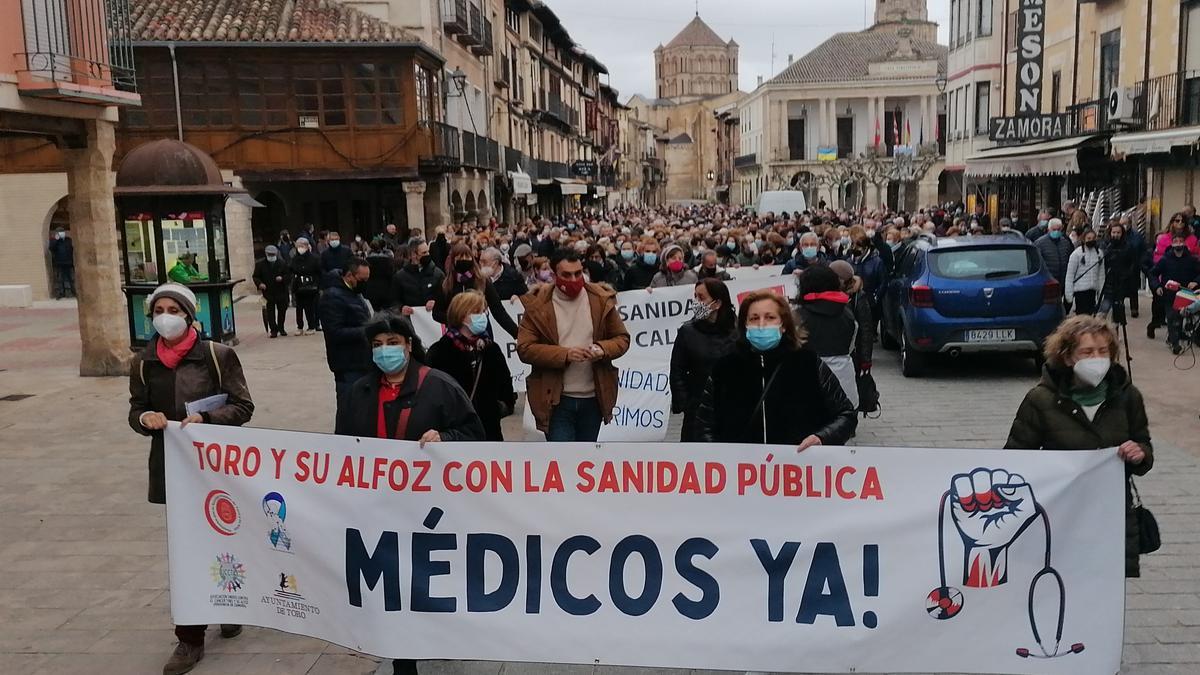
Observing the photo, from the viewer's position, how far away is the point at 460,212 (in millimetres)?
33375

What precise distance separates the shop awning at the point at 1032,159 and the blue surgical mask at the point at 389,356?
72.7ft

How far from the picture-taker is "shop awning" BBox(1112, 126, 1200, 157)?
19.1 meters

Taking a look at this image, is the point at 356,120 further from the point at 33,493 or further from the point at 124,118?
the point at 33,493

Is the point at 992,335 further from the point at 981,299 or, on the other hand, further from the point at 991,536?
the point at 991,536

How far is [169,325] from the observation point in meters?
5.16

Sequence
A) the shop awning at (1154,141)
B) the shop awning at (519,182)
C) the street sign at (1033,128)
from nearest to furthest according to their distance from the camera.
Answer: the shop awning at (1154,141) → the street sign at (1033,128) → the shop awning at (519,182)

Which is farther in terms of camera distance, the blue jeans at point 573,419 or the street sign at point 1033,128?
the street sign at point 1033,128

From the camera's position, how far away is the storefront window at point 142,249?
15469 millimetres

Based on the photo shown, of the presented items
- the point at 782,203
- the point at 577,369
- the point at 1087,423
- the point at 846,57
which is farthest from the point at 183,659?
the point at 846,57

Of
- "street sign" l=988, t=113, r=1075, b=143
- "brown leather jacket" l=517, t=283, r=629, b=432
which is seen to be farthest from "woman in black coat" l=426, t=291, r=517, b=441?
"street sign" l=988, t=113, r=1075, b=143

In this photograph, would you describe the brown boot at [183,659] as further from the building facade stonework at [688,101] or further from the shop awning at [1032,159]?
the building facade stonework at [688,101]

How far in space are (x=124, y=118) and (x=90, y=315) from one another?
14405 mm

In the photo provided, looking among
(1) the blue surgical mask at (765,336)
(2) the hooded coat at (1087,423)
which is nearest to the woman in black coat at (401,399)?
(1) the blue surgical mask at (765,336)

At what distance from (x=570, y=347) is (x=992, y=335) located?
722 centimetres
